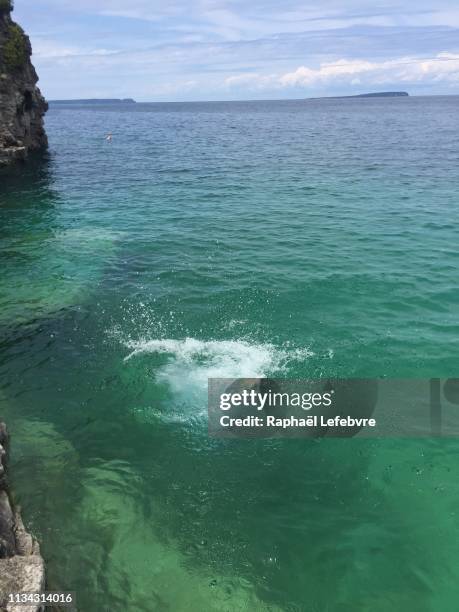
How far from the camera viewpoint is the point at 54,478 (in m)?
14.7

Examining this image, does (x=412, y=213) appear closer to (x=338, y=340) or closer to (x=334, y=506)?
(x=338, y=340)

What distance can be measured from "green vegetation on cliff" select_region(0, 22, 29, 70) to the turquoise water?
28845 mm

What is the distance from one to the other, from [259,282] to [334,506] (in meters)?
15.2

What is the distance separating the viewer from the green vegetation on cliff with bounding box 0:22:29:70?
58400mm

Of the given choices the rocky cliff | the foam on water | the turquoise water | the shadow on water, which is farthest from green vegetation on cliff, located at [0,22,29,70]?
the shadow on water

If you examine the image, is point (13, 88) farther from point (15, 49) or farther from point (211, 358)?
point (211, 358)

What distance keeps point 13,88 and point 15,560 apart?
2450 inches

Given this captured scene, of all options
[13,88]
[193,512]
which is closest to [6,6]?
[13,88]

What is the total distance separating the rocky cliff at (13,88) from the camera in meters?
57.4

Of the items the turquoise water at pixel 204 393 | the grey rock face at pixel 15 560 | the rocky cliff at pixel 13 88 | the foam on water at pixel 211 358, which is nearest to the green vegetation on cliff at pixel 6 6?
the rocky cliff at pixel 13 88

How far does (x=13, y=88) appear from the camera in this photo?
191 feet

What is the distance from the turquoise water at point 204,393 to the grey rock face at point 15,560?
4.70 ft

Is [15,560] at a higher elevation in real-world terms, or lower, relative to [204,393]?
higher

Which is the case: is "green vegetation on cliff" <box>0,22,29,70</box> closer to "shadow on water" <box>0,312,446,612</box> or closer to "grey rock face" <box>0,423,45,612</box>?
"shadow on water" <box>0,312,446,612</box>
